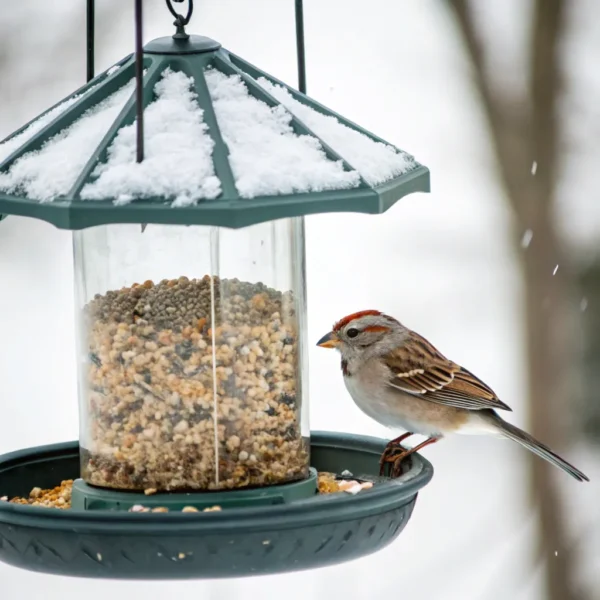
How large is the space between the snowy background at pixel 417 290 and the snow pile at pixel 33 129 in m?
3.87

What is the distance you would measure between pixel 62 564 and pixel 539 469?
451cm

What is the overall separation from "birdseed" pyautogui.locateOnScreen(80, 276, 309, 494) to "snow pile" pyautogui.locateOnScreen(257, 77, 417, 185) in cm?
49

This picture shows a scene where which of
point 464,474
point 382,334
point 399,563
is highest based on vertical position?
point 382,334

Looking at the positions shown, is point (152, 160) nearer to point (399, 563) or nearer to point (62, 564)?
point (62, 564)

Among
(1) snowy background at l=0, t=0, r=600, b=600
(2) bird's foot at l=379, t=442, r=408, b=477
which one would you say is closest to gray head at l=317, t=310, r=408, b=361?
(2) bird's foot at l=379, t=442, r=408, b=477

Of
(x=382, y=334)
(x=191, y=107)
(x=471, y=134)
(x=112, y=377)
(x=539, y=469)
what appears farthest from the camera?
(x=471, y=134)

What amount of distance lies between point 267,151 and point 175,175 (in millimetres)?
268

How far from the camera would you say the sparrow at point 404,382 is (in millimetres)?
4539

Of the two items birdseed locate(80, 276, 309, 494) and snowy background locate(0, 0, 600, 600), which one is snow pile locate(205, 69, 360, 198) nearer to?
birdseed locate(80, 276, 309, 494)

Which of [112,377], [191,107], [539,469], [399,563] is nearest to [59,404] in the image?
[399,563]

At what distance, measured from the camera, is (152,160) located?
9.44ft

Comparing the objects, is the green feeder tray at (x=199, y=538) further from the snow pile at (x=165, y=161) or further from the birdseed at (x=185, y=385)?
Answer: the snow pile at (x=165, y=161)

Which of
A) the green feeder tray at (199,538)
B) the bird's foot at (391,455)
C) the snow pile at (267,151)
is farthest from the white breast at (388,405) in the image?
the snow pile at (267,151)

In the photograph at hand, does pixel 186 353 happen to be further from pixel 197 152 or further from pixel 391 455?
pixel 391 455
